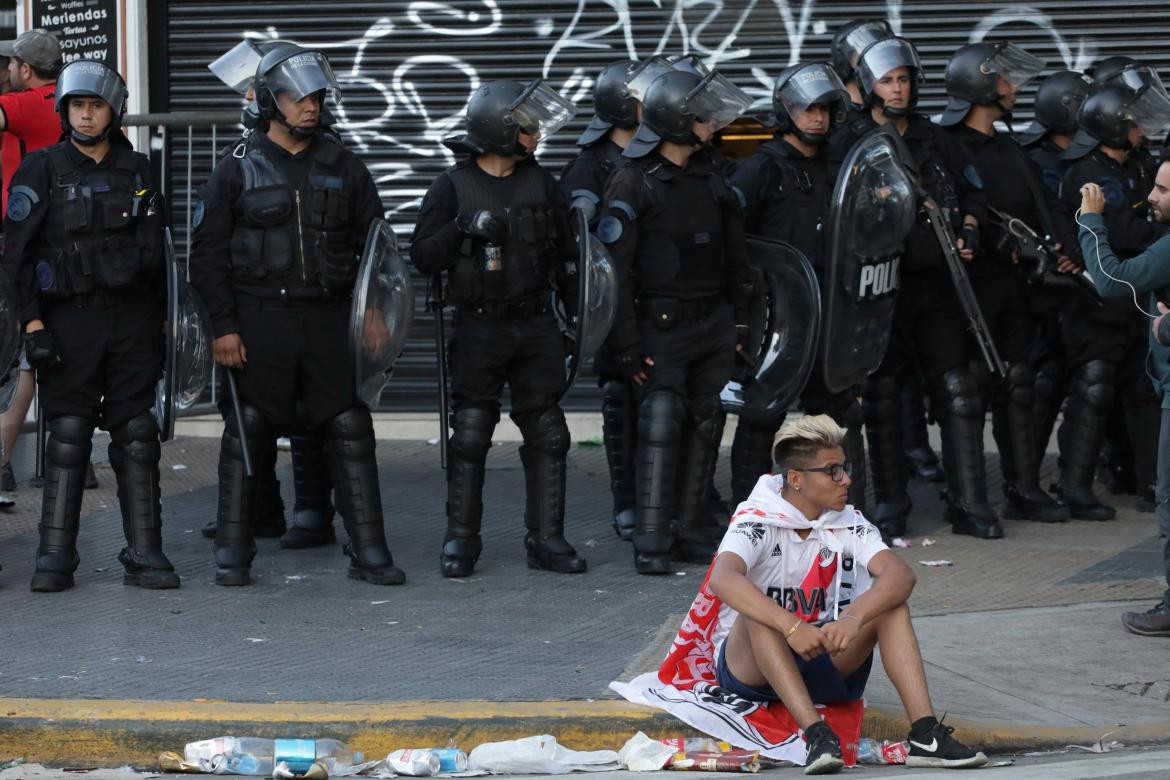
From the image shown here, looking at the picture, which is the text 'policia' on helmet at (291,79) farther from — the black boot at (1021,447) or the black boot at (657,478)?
the black boot at (1021,447)

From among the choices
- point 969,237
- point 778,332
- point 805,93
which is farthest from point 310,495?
point 969,237

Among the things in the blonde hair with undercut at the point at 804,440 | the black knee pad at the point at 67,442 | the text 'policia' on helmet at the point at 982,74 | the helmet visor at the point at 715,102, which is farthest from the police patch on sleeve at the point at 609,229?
the blonde hair with undercut at the point at 804,440

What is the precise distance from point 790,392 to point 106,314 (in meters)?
2.92

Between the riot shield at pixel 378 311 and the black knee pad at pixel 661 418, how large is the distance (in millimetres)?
1066

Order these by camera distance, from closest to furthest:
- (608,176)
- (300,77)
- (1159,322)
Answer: (1159,322) → (300,77) → (608,176)

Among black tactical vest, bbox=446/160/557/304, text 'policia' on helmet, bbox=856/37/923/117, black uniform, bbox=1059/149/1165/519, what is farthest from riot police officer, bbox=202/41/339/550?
black uniform, bbox=1059/149/1165/519

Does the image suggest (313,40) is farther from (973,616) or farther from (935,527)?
(973,616)

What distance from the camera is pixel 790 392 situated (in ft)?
28.0

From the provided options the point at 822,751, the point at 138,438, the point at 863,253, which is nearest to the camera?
the point at 822,751

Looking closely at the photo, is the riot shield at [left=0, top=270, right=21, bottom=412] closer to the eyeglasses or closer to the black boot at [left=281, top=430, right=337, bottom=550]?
the black boot at [left=281, top=430, right=337, bottom=550]

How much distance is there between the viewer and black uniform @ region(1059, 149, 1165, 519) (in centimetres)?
928

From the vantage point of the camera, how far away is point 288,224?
764 centimetres

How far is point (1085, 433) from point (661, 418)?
2.47m

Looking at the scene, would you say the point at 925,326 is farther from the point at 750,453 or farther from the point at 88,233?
the point at 88,233
